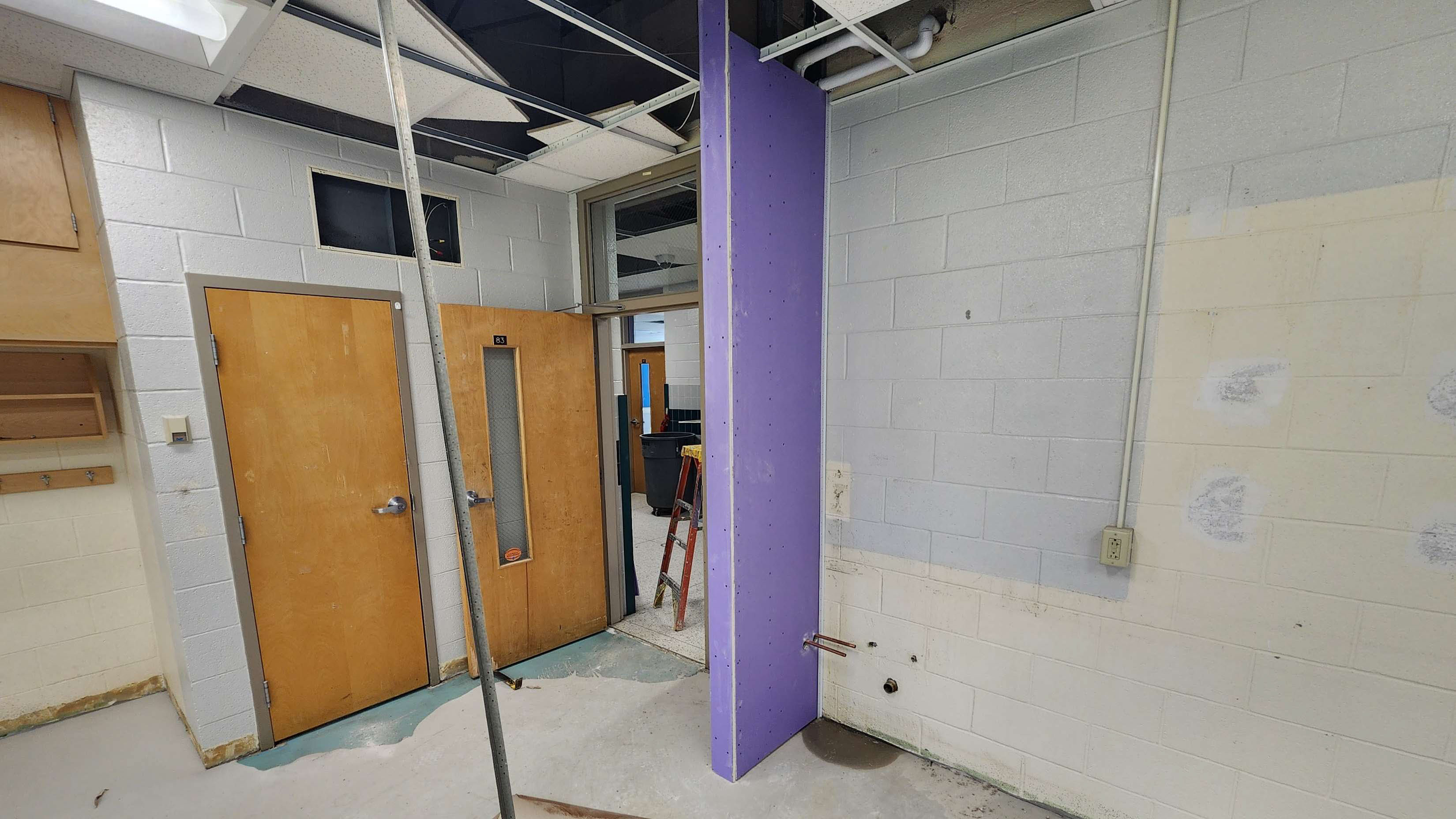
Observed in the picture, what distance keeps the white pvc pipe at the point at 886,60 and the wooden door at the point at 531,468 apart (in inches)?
67.9

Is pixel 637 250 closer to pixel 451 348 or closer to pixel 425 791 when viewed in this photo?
pixel 451 348

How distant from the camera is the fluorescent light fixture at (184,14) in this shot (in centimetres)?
136

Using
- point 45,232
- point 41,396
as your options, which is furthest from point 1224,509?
point 41,396

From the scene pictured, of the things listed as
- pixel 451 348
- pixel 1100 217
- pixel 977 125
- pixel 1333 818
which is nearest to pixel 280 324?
pixel 451 348

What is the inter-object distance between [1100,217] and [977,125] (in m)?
0.50

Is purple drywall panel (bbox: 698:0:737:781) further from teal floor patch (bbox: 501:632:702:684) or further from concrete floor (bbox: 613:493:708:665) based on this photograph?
teal floor patch (bbox: 501:632:702:684)

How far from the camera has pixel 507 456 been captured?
2686 millimetres

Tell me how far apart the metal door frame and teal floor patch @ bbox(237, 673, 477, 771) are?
80mm

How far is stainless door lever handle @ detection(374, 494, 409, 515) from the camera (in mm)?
2332

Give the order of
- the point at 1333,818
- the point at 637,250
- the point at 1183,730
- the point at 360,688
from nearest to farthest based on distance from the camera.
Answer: the point at 1333,818, the point at 1183,730, the point at 360,688, the point at 637,250

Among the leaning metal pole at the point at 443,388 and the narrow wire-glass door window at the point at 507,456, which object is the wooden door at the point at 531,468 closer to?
the narrow wire-glass door window at the point at 507,456

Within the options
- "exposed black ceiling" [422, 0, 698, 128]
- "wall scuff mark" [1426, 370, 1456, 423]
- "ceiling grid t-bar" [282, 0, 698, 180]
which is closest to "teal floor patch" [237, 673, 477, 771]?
"ceiling grid t-bar" [282, 0, 698, 180]

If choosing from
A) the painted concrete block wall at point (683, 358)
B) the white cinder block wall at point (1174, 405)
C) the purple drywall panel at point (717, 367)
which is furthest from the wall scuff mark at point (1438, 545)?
the painted concrete block wall at point (683, 358)

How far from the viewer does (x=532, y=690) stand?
2445 millimetres
